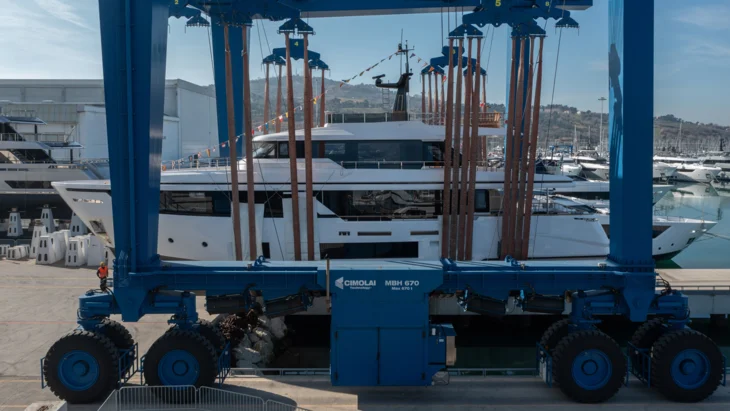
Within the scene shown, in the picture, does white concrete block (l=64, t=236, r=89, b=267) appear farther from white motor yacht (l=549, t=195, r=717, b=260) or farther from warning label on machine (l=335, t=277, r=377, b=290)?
white motor yacht (l=549, t=195, r=717, b=260)

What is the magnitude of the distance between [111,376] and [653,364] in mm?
8951

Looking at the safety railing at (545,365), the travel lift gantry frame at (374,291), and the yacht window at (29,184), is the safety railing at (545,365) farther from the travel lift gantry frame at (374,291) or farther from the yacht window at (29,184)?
the yacht window at (29,184)

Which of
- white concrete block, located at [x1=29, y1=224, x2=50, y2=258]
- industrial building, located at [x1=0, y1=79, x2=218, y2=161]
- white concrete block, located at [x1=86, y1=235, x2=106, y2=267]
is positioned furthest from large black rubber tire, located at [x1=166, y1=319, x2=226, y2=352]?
industrial building, located at [x1=0, y1=79, x2=218, y2=161]

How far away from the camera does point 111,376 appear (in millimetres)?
9227

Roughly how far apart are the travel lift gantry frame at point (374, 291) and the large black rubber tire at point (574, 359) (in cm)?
2

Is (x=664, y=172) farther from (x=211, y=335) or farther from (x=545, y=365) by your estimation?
(x=211, y=335)

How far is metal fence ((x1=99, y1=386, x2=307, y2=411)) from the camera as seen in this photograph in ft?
29.0

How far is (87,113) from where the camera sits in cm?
4109

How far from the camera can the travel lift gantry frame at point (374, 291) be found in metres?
9.29

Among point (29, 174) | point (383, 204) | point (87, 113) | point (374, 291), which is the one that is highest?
point (87, 113)

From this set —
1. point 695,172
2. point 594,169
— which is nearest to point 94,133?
point 594,169

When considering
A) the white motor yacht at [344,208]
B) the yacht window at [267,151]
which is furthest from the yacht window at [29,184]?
the yacht window at [267,151]

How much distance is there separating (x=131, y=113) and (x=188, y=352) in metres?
4.04

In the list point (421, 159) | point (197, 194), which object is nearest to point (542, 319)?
point (421, 159)
